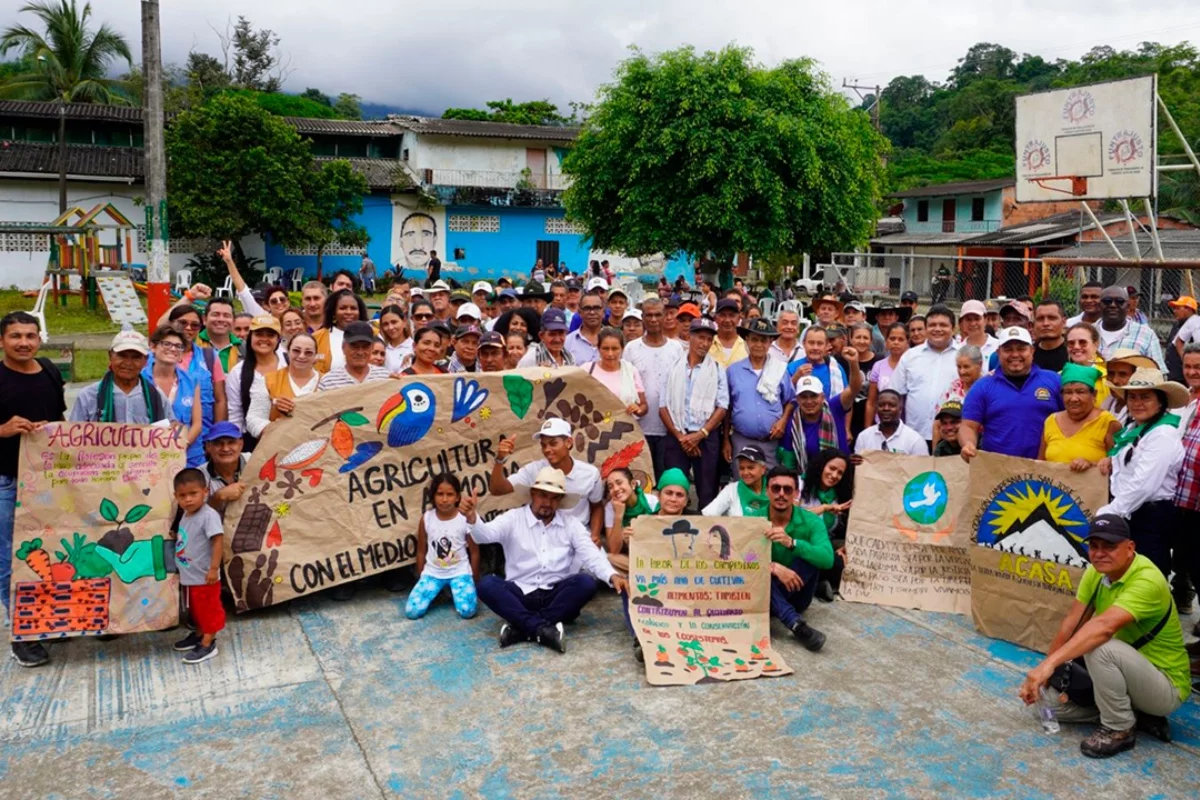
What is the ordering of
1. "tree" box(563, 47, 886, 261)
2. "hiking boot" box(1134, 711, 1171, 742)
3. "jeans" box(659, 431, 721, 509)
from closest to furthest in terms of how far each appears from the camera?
"hiking boot" box(1134, 711, 1171, 742), "jeans" box(659, 431, 721, 509), "tree" box(563, 47, 886, 261)

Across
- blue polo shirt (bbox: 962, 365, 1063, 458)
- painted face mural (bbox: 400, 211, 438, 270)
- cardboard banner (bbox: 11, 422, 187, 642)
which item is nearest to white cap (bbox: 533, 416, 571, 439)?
cardboard banner (bbox: 11, 422, 187, 642)

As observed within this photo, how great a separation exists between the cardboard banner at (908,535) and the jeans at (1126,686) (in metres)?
1.83

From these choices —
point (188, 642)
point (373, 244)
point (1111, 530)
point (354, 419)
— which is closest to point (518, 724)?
point (188, 642)

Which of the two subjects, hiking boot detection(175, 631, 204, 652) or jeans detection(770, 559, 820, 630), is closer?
hiking boot detection(175, 631, 204, 652)

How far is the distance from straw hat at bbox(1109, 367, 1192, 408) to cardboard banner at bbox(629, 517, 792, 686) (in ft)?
7.09

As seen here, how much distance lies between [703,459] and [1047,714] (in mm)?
3339

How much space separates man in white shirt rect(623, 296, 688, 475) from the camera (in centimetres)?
768

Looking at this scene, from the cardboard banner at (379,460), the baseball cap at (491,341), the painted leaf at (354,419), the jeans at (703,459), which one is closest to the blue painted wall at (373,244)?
the baseball cap at (491,341)

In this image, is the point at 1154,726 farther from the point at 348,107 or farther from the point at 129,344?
the point at 348,107

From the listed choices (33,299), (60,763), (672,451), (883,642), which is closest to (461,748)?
(60,763)

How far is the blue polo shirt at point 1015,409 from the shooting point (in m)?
6.27

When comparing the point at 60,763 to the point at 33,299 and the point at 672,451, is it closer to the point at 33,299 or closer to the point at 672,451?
the point at 672,451

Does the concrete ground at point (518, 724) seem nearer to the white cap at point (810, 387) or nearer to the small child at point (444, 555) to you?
the small child at point (444, 555)

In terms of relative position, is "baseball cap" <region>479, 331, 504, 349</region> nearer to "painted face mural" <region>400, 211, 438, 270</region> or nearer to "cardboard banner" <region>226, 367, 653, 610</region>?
"cardboard banner" <region>226, 367, 653, 610</region>
